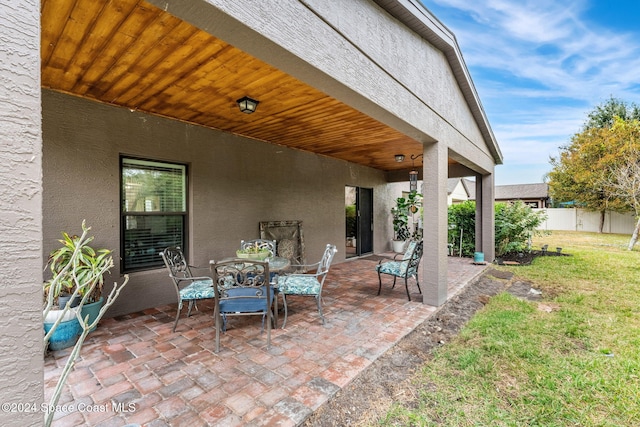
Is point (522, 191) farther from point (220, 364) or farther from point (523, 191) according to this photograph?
point (220, 364)

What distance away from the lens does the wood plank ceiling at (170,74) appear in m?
2.08

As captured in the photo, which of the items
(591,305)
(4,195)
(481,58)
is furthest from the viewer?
(481,58)

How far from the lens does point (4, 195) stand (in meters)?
0.85

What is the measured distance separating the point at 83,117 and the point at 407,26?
4.18 meters

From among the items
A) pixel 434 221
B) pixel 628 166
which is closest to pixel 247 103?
pixel 434 221

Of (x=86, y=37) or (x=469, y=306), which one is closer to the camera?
(x=86, y=37)

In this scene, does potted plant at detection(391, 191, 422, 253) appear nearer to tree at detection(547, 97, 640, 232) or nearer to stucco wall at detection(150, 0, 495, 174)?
stucco wall at detection(150, 0, 495, 174)

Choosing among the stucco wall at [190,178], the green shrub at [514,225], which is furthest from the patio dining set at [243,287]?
the green shrub at [514,225]

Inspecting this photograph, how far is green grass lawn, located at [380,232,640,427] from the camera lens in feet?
6.75

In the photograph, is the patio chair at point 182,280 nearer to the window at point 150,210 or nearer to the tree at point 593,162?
the window at point 150,210

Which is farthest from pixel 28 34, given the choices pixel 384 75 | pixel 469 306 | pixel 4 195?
pixel 469 306

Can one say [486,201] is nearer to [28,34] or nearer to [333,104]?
[333,104]

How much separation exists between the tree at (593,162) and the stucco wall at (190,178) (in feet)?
49.4

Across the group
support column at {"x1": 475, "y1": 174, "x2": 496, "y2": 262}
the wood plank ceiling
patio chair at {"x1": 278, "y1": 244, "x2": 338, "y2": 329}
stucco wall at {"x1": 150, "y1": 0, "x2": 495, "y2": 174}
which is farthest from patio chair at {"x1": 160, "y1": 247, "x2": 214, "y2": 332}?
support column at {"x1": 475, "y1": 174, "x2": 496, "y2": 262}
